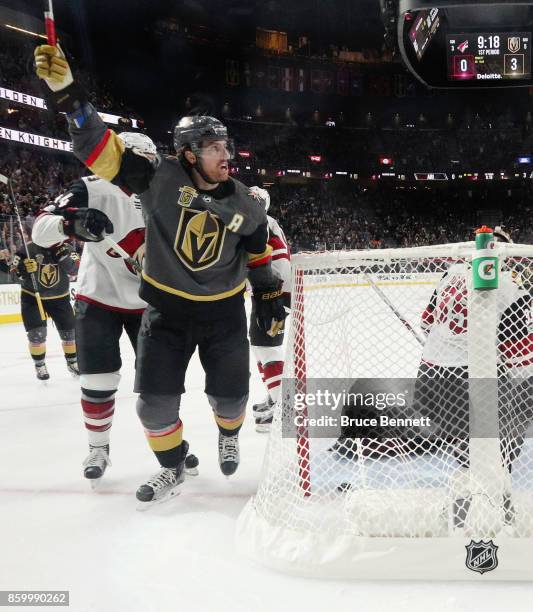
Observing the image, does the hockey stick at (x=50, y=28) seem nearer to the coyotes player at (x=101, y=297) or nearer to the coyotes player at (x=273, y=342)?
the coyotes player at (x=101, y=297)

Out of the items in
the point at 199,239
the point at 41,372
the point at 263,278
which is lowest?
the point at 41,372

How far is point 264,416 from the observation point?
8.57ft

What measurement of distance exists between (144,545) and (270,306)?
0.73m

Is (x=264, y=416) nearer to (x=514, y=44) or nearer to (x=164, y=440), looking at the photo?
(x=164, y=440)

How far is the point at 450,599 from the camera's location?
1200mm

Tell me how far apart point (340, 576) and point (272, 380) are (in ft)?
3.76

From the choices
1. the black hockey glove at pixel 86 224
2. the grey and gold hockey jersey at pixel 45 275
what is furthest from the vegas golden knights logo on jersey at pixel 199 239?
the grey and gold hockey jersey at pixel 45 275

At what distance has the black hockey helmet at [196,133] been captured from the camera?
161 centimetres

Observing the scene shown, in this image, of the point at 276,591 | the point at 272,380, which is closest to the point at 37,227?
the point at 272,380

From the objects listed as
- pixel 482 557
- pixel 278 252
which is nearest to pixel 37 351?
pixel 278 252

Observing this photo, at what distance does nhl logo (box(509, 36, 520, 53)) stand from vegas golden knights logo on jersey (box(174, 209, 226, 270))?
9.54 feet

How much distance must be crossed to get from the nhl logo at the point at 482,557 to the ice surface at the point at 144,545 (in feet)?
0.12

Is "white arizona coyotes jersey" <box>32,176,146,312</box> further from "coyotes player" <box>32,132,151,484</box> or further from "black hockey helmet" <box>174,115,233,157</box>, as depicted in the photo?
"black hockey helmet" <box>174,115,233,157</box>

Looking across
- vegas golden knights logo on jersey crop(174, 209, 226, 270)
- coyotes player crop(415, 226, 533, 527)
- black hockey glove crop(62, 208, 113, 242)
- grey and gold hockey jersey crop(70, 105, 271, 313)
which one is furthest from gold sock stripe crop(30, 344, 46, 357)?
coyotes player crop(415, 226, 533, 527)
